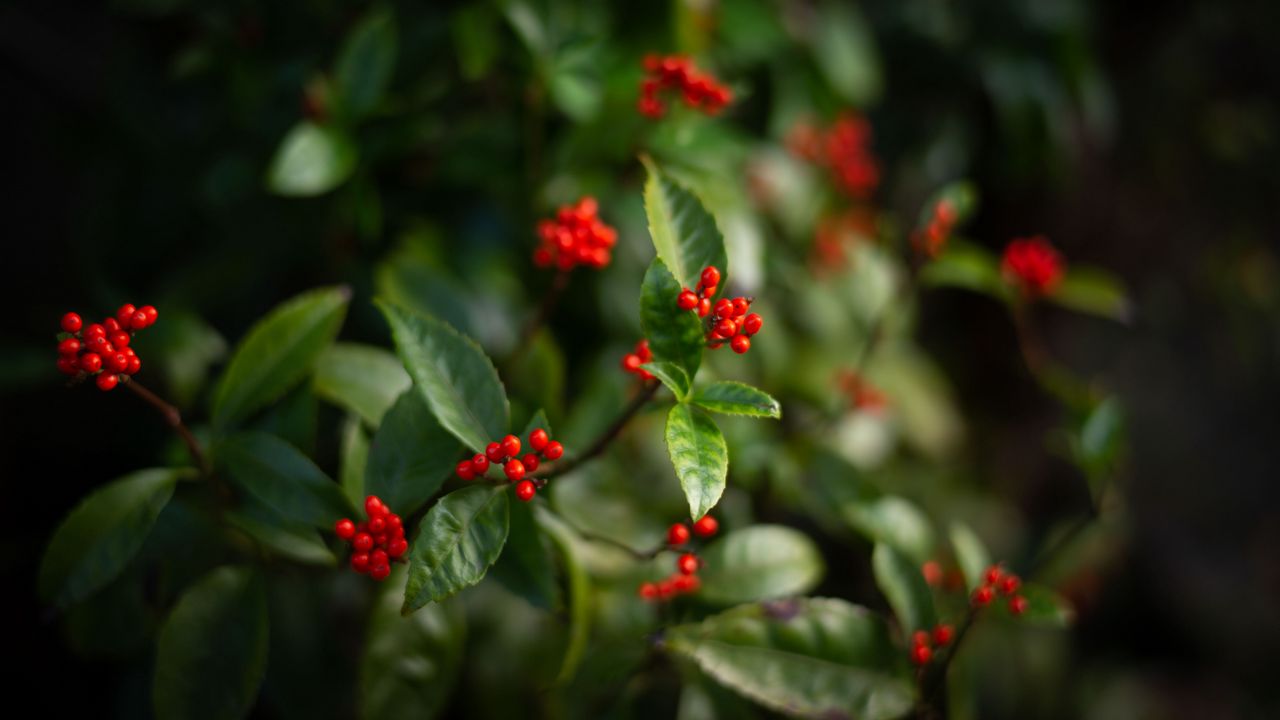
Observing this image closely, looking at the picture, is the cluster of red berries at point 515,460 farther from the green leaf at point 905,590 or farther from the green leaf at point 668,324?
the green leaf at point 905,590

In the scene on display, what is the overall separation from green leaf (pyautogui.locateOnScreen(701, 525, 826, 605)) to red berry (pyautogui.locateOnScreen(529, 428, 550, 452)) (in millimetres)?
345

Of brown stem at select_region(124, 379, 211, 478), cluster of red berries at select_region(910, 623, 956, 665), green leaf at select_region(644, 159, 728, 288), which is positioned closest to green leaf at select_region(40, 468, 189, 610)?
brown stem at select_region(124, 379, 211, 478)

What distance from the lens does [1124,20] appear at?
2383 millimetres

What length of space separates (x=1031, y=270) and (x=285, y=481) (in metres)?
1.09

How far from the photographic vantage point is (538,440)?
81cm

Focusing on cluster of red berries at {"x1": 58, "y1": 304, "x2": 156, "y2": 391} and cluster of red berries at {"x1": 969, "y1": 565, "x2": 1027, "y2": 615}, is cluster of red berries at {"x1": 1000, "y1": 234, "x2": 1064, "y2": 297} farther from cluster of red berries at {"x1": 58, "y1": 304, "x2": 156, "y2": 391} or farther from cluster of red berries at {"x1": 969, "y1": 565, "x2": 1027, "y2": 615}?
cluster of red berries at {"x1": 58, "y1": 304, "x2": 156, "y2": 391}

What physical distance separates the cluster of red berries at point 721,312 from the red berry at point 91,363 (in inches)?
20.6

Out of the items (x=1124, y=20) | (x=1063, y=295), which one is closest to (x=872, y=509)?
(x=1063, y=295)

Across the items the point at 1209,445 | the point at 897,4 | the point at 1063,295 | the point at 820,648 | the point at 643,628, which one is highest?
the point at 897,4

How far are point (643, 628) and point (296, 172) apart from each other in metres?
0.76

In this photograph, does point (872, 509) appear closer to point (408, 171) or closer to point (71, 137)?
point (408, 171)

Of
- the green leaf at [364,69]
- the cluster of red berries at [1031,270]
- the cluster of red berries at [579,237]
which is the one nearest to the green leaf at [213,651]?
the cluster of red berries at [579,237]

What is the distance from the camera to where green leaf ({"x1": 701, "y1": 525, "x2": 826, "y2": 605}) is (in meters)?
1.07

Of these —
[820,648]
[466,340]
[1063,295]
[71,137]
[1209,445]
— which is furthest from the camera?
[1209,445]
